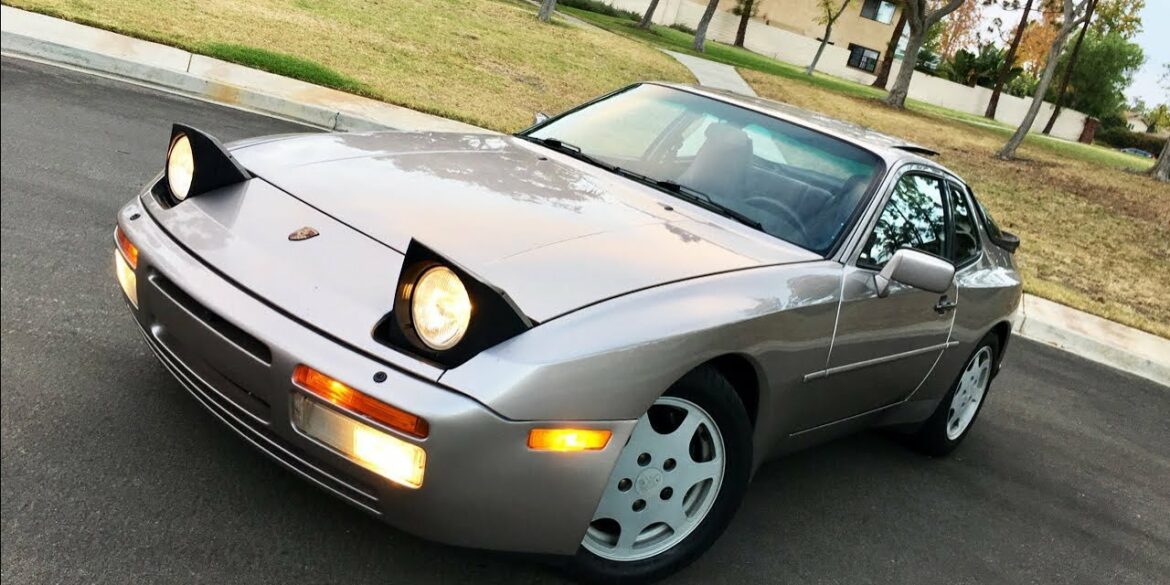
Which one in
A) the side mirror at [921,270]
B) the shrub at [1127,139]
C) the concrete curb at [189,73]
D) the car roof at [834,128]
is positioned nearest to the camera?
the side mirror at [921,270]

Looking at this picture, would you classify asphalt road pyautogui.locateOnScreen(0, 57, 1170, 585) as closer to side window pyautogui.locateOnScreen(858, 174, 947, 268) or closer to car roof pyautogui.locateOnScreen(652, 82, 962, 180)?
side window pyautogui.locateOnScreen(858, 174, 947, 268)

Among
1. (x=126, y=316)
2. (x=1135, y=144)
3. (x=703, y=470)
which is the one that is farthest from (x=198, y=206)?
(x=1135, y=144)

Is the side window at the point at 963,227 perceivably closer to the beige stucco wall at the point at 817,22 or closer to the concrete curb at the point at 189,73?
the concrete curb at the point at 189,73

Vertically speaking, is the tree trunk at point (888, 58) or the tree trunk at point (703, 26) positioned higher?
the tree trunk at point (888, 58)

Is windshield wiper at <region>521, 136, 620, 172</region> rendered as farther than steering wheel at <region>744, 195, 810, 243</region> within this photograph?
Yes

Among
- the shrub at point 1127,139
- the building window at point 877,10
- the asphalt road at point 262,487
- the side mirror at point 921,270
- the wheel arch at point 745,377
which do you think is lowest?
the asphalt road at point 262,487

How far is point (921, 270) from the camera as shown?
3215 mm

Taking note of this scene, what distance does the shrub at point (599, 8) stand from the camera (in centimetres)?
3797

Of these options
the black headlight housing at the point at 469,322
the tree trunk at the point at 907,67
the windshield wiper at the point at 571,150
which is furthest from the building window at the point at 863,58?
the black headlight housing at the point at 469,322

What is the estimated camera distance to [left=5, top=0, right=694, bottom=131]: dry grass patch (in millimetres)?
11211

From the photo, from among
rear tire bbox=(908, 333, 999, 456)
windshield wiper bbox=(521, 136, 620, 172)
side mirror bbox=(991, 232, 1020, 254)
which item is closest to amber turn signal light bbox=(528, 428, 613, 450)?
windshield wiper bbox=(521, 136, 620, 172)

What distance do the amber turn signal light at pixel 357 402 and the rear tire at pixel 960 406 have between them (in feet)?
9.77

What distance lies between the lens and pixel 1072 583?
363 centimetres

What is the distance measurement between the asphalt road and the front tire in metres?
0.20
